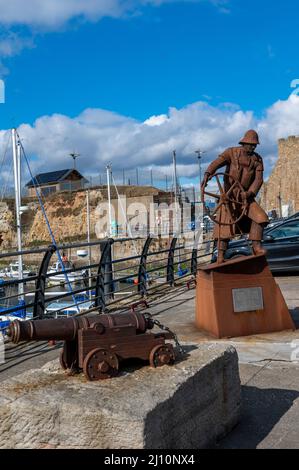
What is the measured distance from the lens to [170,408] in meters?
3.63

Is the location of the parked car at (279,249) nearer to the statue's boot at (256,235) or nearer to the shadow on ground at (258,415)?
the statue's boot at (256,235)

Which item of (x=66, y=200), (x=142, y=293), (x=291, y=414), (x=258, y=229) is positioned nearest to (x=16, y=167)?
(x=142, y=293)

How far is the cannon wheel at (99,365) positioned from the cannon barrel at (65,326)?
17 cm

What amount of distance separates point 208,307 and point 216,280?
46 centimetres

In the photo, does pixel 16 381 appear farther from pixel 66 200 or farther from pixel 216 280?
pixel 66 200

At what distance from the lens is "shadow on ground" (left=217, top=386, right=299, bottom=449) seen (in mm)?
4395

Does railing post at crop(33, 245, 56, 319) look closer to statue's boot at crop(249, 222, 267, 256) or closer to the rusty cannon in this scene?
statue's boot at crop(249, 222, 267, 256)

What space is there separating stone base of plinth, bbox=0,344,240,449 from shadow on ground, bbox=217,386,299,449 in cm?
24

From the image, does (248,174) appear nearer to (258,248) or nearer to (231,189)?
(231,189)

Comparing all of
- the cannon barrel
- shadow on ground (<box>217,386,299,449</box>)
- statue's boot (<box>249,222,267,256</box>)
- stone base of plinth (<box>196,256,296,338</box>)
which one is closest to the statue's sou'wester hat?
statue's boot (<box>249,222,267,256</box>)

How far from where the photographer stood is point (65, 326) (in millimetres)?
4031

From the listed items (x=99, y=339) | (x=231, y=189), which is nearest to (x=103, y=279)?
(x=231, y=189)

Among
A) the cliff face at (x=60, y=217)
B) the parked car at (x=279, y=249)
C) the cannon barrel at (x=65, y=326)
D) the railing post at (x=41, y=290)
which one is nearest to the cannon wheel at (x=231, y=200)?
the railing post at (x=41, y=290)

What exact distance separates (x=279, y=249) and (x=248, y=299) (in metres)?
7.54
